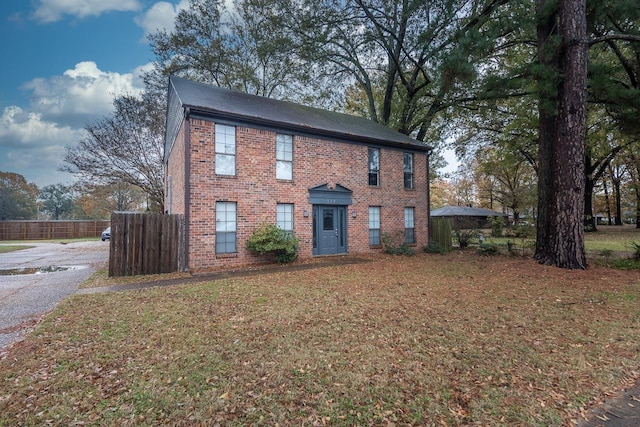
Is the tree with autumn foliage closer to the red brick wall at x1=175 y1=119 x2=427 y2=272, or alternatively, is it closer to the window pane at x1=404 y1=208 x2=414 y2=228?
the red brick wall at x1=175 y1=119 x2=427 y2=272

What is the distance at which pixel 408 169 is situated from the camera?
1412cm

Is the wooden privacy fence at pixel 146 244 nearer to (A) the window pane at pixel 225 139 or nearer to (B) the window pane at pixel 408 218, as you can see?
(A) the window pane at pixel 225 139

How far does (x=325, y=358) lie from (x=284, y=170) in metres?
8.39

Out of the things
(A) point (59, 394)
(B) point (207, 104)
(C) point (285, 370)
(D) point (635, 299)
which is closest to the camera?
(A) point (59, 394)

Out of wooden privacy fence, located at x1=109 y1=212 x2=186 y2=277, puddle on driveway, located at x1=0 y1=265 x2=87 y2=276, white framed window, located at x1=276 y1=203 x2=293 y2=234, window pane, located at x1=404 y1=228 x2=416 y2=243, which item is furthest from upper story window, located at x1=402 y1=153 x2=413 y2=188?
puddle on driveway, located at x1=0 y1=265 x2=87 y2=276

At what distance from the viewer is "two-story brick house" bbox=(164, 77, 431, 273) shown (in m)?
9.17

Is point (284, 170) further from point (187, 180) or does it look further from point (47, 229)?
point (47, 229)

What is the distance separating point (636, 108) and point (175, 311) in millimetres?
13554

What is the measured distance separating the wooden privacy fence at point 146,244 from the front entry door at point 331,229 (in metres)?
5.07

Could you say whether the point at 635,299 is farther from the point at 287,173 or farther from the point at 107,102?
the point at 107,102

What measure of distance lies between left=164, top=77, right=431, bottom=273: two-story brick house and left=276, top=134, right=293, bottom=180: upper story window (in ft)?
0.13

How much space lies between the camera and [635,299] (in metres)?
5.46

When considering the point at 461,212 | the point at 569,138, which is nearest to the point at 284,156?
the point at 569,138

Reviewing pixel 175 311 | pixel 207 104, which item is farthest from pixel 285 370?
pixel 207 104
